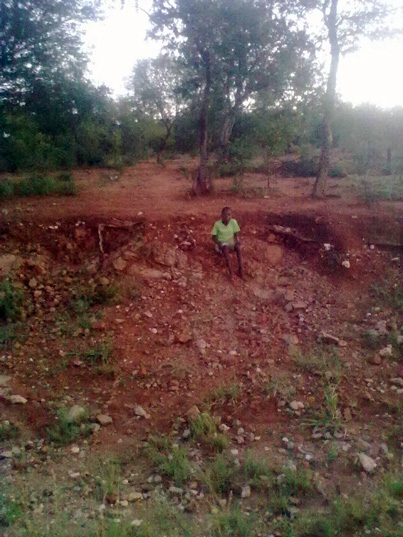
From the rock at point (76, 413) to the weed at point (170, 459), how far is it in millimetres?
687

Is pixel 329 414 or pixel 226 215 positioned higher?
pixel 226 215

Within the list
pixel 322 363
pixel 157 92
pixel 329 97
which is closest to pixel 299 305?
pixel 322 363

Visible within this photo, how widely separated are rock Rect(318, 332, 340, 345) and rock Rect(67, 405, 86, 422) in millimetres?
2745

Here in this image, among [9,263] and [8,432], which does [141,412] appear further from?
[9,263]

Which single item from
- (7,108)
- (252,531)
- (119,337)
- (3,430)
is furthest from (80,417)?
(7,108)

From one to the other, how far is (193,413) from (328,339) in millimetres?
1965

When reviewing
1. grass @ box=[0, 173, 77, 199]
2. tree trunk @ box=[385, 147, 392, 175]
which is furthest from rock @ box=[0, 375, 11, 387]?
tree trunk @ box=[385, 147, 392, 175]

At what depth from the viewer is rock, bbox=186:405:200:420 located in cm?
416

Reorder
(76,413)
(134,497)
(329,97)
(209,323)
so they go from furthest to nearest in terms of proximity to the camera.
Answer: (329,97) → (209,323) → (76,413) → (134,497)

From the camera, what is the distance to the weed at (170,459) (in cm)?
350

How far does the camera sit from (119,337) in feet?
17.2

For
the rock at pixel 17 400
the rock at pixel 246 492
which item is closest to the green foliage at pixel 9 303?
the rock at pixel 17 400

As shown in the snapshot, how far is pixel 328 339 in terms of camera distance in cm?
536

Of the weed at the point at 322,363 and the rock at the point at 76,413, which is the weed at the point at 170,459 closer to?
the rock at the point at 76,413
